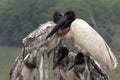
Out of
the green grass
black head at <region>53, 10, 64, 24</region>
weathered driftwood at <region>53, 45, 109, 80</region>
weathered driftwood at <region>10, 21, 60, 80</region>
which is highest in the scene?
black head at <region>53, 10, 64, 24</region>

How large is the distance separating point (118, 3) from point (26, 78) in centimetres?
4819

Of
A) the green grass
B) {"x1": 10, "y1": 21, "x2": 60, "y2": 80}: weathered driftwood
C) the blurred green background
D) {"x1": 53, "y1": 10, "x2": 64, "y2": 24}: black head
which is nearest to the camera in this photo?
{"x1": 10, "y1": 21, "x2": 60, "y2": 80}: weathered driftwood

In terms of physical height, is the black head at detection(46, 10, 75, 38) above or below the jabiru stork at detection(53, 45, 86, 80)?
above

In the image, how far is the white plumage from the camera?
32.7 feet

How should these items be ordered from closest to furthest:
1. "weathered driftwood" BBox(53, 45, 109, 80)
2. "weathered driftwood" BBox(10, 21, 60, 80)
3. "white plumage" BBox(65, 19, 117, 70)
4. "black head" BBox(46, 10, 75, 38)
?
"white plumage" BBox(65, 19, 117, 70) → "weathered driftwood" BBox(10, 21, 60, 80) → "black head" BBox(46, 10, 75, 38) → "weathered driftwood" BBox(53, 45, 109, 80)

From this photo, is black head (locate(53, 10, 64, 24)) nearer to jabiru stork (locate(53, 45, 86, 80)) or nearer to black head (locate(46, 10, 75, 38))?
black head (locate(46, 10, 75, 38))

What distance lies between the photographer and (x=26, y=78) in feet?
35.0

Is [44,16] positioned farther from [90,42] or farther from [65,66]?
[90,42]

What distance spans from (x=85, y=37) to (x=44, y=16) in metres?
41.6

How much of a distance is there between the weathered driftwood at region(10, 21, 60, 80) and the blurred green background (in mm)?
35419

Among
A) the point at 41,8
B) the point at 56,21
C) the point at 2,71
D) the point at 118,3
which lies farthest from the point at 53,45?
the point at 118,3

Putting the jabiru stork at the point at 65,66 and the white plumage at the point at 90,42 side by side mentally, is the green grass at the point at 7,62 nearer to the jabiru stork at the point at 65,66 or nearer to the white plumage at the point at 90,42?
the jabiru stork at the point at 65,66

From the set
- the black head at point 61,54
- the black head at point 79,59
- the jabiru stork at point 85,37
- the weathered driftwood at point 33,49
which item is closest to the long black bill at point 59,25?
the jabiru stork at point 85,37

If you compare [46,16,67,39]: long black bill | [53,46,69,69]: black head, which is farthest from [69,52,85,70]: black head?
[46,16,67,39]: long black bill
